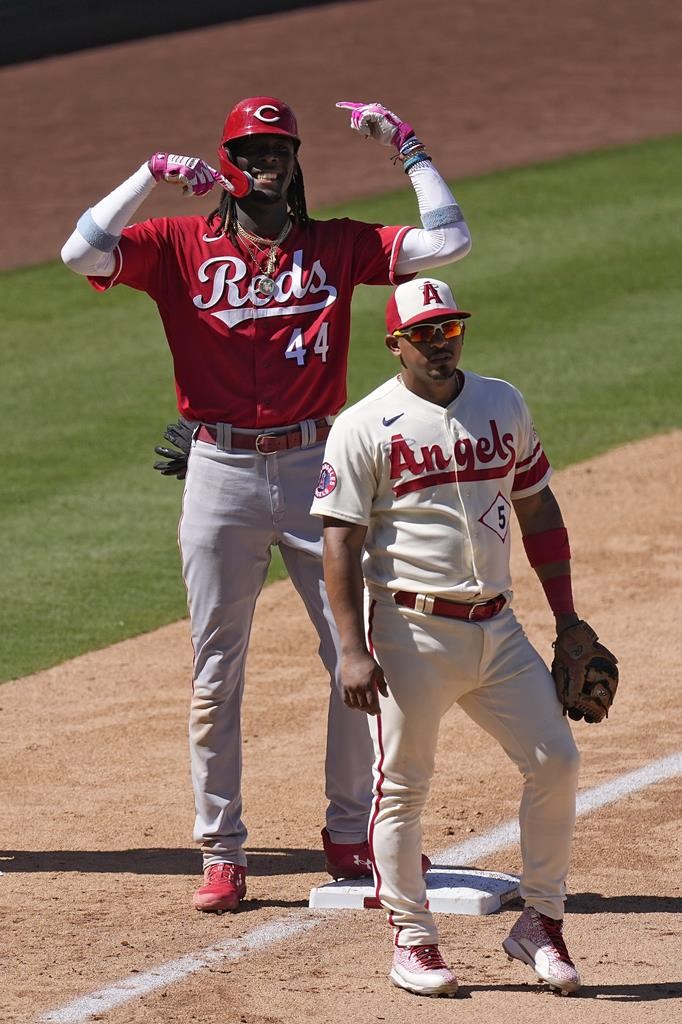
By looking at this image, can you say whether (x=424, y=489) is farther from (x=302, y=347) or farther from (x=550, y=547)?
(x=302, y=347)

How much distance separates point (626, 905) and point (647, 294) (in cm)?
943

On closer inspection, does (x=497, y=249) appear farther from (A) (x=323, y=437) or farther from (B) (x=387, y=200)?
(A) (x=323, y=437)

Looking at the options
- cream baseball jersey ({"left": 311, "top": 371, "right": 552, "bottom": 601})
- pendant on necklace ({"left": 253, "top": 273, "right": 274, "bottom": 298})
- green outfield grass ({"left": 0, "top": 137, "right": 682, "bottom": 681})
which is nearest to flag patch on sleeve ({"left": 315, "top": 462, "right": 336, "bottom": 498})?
cream baseball jersey ({"left": 311, "top": 371, "right": 552, "bottom": 601})

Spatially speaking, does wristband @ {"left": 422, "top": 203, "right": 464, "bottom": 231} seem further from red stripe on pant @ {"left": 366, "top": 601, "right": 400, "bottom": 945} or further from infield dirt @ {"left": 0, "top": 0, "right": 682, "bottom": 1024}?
infield dirt @ {"left": 0, "top": 0, "right": 682, "bottom": 1024}

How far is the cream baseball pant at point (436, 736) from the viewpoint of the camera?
15.6 feet

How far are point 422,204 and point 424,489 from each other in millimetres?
1321

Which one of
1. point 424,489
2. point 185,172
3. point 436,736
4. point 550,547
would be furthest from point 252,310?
point 436,736

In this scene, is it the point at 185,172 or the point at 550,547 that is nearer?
the point at 550,547

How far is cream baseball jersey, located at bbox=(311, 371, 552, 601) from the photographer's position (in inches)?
188

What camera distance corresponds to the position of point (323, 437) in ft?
18.5

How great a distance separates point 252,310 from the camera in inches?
218

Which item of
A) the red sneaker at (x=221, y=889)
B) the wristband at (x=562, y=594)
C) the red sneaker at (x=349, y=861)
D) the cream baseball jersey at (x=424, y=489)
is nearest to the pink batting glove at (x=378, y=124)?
the cream baseball jersey at (x=424, y=489)

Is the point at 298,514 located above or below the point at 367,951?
above

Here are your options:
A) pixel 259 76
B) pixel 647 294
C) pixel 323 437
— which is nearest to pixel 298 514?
pixel 323 437
